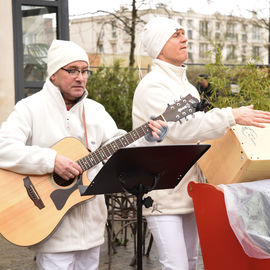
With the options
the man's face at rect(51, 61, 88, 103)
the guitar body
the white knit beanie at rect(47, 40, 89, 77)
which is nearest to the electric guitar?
the guitar body

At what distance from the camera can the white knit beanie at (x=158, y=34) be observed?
3.47 metres

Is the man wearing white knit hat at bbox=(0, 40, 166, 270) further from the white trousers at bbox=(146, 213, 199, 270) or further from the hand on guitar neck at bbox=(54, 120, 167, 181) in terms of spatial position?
the white trousers at bbox=(146, 213, 199, 270)

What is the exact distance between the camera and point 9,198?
3137 mm

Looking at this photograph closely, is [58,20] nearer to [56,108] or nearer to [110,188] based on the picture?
[56,108]

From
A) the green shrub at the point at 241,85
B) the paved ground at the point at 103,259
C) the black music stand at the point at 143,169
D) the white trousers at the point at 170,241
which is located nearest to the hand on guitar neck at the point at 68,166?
the black music stand at the point at 143,169

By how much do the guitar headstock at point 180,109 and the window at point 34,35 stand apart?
4.26 meters

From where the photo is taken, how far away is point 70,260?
10.4ft

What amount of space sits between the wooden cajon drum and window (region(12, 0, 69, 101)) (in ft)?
13.9

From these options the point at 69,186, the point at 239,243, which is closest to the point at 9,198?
the point at 69,186

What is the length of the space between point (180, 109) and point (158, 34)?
2.20ft

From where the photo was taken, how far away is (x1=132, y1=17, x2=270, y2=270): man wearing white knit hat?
3072mm

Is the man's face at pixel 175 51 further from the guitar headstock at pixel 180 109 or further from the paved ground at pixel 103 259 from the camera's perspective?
the paved ground at pixel 103 259

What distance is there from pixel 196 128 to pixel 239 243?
0.71 metres

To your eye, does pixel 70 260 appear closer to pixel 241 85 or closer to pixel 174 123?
pixel 174 123
